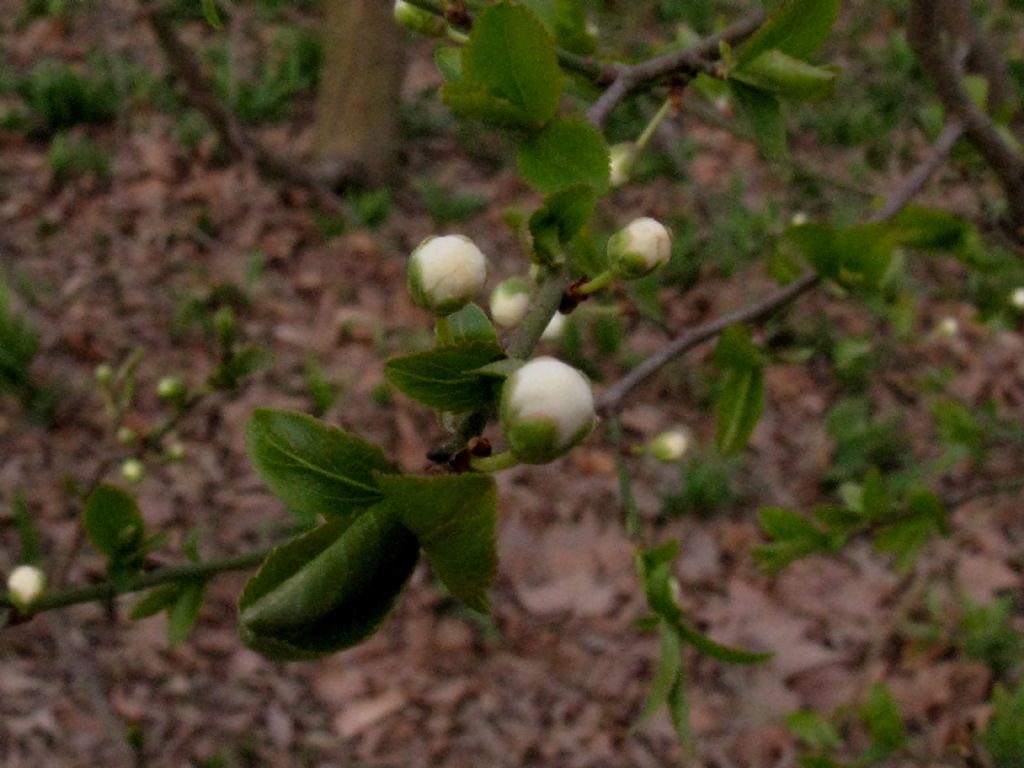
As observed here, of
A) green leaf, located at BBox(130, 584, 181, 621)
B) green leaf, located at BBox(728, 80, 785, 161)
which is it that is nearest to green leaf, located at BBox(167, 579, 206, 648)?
green leaf, located at BBox(130, 584, 181, 621)

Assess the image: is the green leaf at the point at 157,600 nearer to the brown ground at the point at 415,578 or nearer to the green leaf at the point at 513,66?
the green leaf at the point at 513,66

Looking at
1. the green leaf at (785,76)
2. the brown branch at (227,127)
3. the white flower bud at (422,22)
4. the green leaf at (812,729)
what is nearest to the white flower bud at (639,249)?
the green leaf at (785,76)

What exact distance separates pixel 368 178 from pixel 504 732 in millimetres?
1754

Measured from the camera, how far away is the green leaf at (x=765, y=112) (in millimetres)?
665

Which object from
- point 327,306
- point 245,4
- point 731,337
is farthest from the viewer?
point 245,4

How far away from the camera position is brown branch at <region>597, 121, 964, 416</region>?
0.87m

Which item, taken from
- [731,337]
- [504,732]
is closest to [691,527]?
[504,732]

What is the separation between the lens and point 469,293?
1.79 feet

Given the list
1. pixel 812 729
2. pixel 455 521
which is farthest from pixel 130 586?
pixel 812 729

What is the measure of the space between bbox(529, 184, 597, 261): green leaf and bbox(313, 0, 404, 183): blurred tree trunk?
8.71ft

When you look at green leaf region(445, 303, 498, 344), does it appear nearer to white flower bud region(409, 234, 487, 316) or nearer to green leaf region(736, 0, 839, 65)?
white flower bud region(409, 234, 487, 316)

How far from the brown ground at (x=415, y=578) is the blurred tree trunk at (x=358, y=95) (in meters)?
0.22

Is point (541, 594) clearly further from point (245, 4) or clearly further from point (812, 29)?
point (245, 4)

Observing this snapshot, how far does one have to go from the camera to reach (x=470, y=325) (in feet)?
1.88
